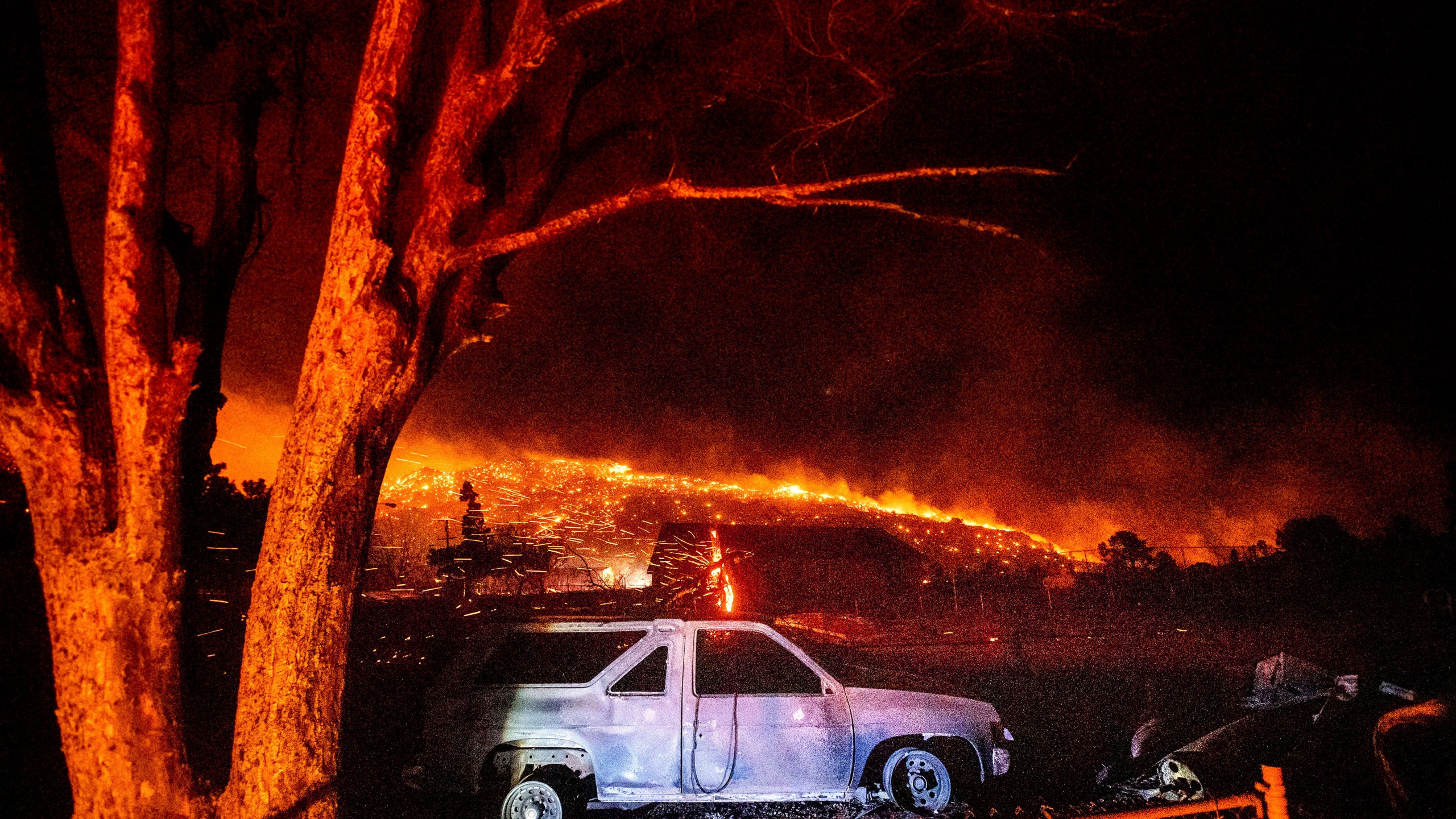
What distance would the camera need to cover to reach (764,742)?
6449mm

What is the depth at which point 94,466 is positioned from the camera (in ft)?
14.1

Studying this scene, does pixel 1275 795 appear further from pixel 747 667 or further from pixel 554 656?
pixel 554 656

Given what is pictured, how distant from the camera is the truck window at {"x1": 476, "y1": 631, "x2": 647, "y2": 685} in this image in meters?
6.62

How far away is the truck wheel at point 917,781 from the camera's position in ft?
21.6

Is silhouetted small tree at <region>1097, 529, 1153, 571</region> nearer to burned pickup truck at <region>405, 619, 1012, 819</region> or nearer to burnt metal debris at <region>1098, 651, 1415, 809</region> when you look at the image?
burnt metal debris at <region>1098, 651, 1415, 809</region>

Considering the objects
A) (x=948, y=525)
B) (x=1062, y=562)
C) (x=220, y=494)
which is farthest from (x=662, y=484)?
(x=220, y=494)

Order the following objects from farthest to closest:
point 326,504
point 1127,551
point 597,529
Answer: point 597,529 < point 1127,551 < point 326,504

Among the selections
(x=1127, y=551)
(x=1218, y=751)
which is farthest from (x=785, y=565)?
(x=1218, y=751)

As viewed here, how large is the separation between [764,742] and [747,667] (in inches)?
25.1

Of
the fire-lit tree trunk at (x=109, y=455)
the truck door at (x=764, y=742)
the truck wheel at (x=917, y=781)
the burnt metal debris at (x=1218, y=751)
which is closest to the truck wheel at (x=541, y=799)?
the truck door at (x=764, y=742)

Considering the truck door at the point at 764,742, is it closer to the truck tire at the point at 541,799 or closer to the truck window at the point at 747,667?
the truck window at the point at 747,667

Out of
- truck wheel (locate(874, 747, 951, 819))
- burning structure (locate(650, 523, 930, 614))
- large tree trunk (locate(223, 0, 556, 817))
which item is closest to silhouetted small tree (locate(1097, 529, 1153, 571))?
burning structure (locate(650, 523, 930, 614))

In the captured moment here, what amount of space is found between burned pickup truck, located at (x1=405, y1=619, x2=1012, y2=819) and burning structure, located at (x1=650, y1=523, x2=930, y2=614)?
21.0 meters

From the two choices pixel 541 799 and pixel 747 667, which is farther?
pixel 747 667
